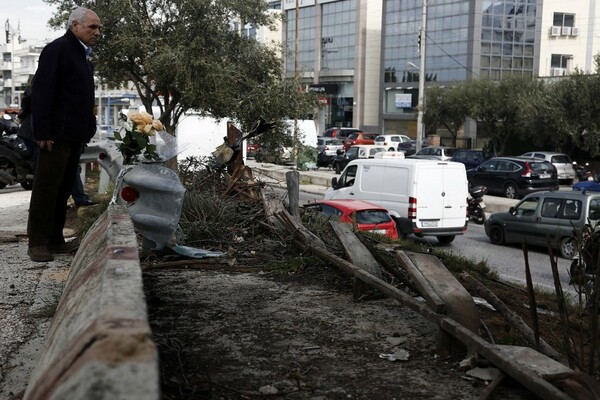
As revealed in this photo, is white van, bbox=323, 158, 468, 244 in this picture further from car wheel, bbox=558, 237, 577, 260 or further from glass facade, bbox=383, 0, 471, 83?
glass facade, bbox=383, 0, 471, 83

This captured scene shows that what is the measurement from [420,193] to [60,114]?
12.6 meters

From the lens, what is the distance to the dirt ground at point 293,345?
3.51 metres

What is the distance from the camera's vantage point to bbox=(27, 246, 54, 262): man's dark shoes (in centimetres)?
632

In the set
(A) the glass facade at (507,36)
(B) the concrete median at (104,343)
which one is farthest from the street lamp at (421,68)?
(B) the concrete median at (104,343)

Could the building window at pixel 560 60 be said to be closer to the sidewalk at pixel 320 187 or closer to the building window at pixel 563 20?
the building window at pixel 563 20

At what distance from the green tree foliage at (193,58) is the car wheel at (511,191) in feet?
45.0

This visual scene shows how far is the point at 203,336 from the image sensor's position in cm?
435

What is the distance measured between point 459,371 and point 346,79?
7660 cm

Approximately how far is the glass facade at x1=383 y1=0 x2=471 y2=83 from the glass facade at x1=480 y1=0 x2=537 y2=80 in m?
1.65

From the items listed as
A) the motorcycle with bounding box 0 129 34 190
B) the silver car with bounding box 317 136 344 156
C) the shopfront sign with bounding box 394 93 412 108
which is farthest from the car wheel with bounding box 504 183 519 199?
the shopfront sign with bounding box 394 93 412 108

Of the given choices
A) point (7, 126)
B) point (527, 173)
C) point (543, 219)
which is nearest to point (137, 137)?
point (543, 219)

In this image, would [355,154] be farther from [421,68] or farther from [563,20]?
[563,20]

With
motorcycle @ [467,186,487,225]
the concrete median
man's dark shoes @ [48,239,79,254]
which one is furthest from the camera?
motorcycle @ [467,186,487,225]

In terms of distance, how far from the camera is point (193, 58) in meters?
16.9
